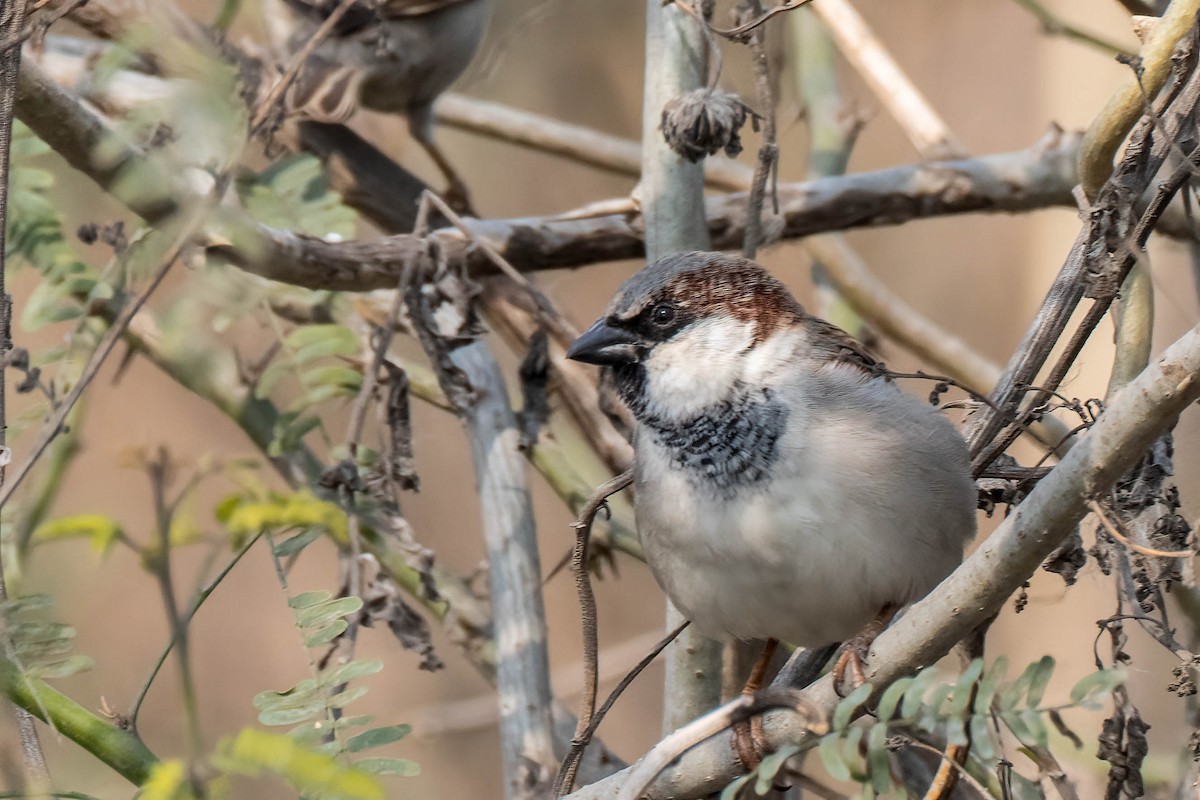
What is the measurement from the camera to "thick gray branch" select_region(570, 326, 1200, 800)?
1.29 m

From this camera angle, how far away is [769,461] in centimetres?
205

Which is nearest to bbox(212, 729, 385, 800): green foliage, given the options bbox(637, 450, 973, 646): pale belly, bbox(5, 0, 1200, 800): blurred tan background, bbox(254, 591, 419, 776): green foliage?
bbox(254, 591, 419, 776): green foliage

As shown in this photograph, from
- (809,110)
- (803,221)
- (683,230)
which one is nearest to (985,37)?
(809,110)

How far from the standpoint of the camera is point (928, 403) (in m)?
2.28

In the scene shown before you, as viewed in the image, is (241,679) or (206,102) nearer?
(206,102)

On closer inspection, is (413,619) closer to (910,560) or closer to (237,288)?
(237,288)

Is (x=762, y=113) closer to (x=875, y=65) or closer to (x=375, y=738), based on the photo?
(x=875, y=65)

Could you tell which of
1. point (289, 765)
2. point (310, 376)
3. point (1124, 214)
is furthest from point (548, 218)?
point (289, 765)

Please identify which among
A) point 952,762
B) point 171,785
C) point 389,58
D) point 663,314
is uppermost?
point 389,58

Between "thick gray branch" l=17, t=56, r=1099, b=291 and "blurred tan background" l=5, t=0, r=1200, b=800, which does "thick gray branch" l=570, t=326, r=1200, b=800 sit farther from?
"blurred tan background" l=5, t=0, r=1200, b=800

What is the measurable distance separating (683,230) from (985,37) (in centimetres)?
387

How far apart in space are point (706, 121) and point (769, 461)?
692 millimetres

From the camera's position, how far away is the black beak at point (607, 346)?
7.30 feet

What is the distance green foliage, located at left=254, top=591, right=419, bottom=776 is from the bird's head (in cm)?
69
